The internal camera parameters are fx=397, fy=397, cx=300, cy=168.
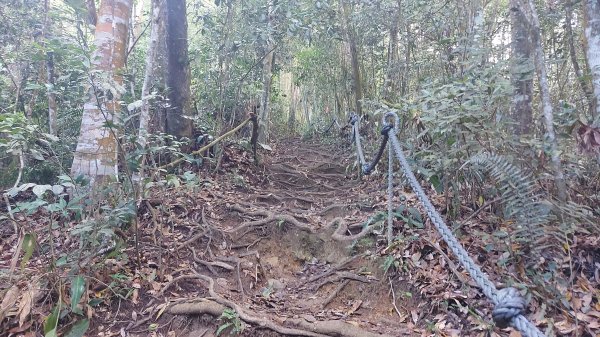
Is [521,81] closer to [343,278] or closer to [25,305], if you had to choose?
[343,278]

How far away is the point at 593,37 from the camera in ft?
11.1

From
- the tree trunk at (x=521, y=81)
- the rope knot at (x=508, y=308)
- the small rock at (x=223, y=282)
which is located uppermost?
the tree trunk at (x=521, y=81)

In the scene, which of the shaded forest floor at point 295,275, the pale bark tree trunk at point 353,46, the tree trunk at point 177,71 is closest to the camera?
the shaded forest floor at point 295,275

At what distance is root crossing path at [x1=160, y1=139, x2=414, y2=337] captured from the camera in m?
3.09

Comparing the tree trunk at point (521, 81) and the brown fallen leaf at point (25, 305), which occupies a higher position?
the tree trunk at point (521, 81)

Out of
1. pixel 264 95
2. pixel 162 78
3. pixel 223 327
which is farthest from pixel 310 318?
pixel 264 95

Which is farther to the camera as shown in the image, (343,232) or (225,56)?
(225,56)

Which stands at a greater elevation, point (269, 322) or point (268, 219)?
point (268, 219)

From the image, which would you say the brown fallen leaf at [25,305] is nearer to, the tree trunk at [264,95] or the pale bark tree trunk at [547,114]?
the pale bark tree trunk at [547,114]

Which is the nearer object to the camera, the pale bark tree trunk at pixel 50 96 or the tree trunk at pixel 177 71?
the pale bark tree trunk at pixel 50 96

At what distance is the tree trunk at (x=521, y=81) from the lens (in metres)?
3.65

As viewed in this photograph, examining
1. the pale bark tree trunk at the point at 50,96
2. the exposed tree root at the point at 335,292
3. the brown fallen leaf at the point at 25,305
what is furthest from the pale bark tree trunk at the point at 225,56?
the brown fallen leaf at the point at 25,305

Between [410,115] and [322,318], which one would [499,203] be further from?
[322,318]

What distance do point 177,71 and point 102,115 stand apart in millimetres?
2812
